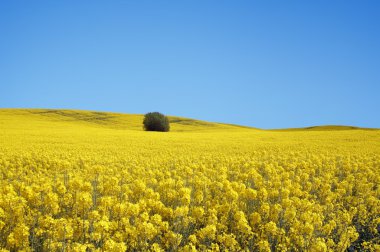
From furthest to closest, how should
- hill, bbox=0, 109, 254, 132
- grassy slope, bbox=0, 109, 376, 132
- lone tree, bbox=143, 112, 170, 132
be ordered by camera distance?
grassy slope, bbox=0, 109, 376, 132, hill, bbox=0, 109, 254, 132, lone tree, bbox=143, 112, 170, 132

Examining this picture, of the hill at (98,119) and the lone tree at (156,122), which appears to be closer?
the lone tree at (156,122)

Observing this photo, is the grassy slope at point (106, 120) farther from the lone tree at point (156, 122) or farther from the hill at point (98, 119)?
the lone tree at point (156, 122)

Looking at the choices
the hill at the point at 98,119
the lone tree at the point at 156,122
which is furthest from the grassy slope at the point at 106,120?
the lone tree at the point at 156,122

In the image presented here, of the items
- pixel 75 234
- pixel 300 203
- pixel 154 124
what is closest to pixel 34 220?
pixel 75 234

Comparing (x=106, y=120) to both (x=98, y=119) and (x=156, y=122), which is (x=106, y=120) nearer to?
(x=98, y=119)

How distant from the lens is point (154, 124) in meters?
66.4

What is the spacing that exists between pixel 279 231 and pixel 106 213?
3.92m

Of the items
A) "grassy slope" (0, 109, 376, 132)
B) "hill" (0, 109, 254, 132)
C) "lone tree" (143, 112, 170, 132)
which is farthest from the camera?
"grassy slope" (0, 109, 376, 132)

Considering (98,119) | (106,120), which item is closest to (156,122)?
(106,120)

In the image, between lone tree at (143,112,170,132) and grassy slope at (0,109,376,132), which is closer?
lone tree at (143,112,170,132)

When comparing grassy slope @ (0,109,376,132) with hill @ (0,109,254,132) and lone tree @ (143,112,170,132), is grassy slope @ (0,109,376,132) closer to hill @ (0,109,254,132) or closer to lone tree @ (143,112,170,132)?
hill @ (0,109,254,132)

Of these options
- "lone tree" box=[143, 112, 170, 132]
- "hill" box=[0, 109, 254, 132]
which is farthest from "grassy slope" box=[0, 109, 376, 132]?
"lone tree" box=[143, 112, 170, 132]

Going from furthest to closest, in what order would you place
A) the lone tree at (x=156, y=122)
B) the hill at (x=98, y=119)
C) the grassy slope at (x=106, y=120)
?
the grassy slope at (x=106, y=120) < the hill at (x=98, y=119) < the lone tree at (x=156, y=122)

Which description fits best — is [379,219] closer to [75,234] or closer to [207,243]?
[207,243]
